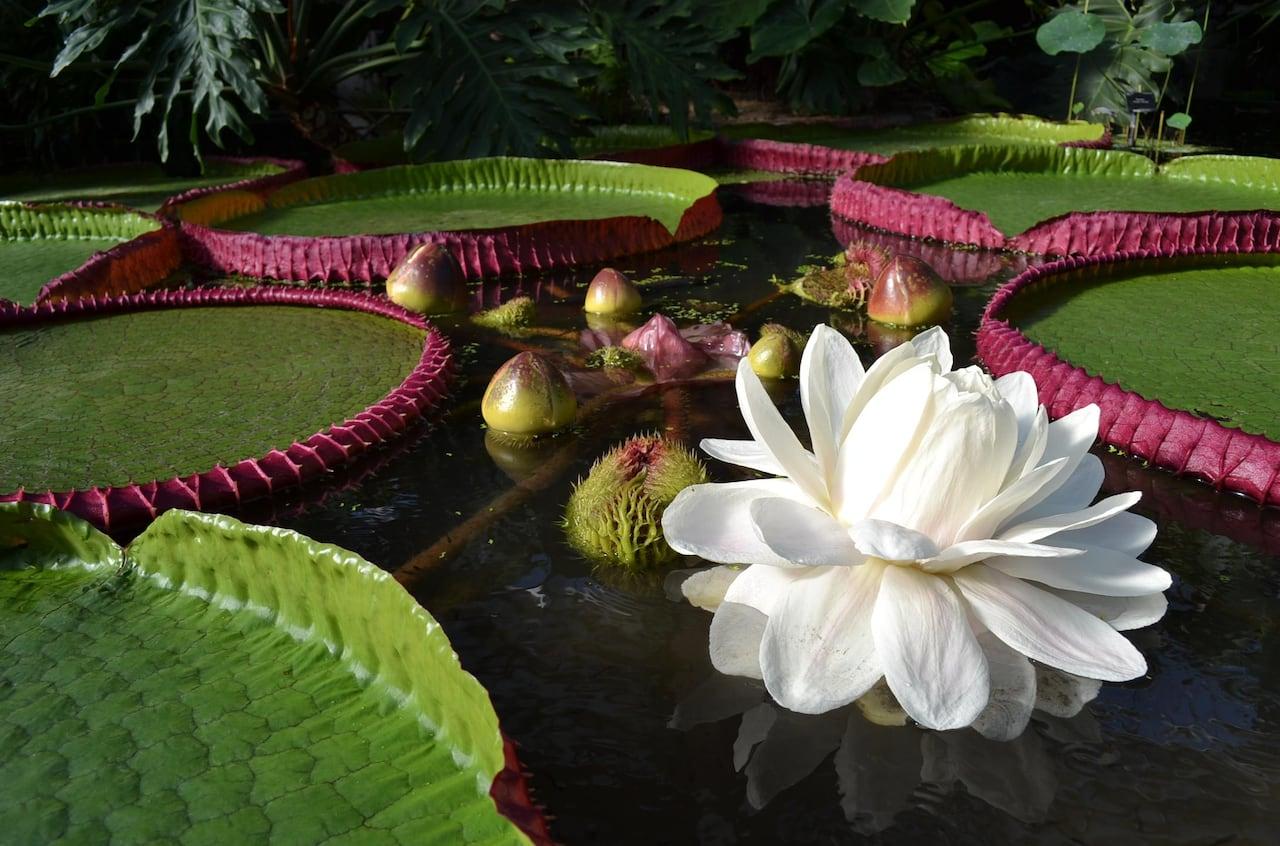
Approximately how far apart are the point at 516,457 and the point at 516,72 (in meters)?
3.51

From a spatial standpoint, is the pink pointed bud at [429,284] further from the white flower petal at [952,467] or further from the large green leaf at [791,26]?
the large green leaf at [791,26]

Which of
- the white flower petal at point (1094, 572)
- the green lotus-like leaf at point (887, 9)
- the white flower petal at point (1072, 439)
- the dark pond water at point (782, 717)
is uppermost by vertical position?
the green lotus-like leaf at point (887, 9)

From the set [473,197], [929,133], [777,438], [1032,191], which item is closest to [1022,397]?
[777,438]

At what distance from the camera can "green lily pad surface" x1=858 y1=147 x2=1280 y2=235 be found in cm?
419

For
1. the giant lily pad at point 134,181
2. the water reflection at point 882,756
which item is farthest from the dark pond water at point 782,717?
the giant lily pad at point 134,181

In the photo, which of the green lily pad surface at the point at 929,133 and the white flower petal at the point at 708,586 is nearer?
the white flower petal at the point at 708,586

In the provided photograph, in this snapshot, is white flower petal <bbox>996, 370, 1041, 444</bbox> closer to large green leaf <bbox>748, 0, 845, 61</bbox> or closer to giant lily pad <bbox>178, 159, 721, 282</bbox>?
giant lily pad <bbox>178, 159, 721, 282</bbox>

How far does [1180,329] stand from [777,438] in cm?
174

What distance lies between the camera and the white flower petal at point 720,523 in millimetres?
1349

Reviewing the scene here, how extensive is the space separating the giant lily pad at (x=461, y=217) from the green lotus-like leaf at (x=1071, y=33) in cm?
391

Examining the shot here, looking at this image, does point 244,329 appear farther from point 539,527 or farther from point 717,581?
point 717,581

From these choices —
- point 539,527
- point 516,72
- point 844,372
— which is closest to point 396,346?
point 539,527

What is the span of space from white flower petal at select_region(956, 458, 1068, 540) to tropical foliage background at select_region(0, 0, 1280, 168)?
3.79 meters

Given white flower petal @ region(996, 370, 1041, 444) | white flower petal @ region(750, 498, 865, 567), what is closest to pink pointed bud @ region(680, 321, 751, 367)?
white flower petal @ region(996, 370, 1041, 444)
